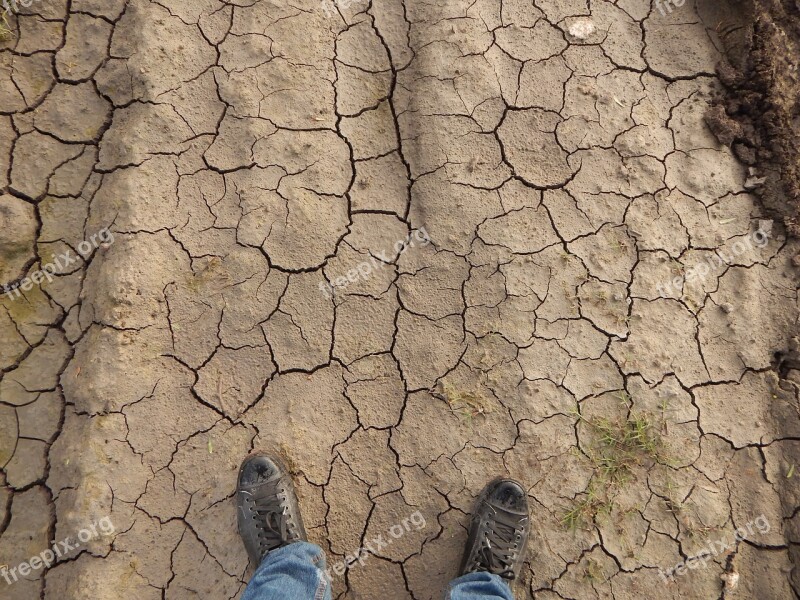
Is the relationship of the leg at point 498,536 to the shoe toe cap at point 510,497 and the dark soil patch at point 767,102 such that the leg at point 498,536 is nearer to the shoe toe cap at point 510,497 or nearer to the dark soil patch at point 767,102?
the shoe toe cap at point 510,497

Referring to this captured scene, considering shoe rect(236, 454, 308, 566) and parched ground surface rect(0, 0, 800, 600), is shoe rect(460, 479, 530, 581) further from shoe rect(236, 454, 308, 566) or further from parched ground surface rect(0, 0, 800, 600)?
shoe rect(236, 454, 308, 566)

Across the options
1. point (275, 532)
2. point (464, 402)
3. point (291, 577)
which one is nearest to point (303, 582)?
point (291, 577)

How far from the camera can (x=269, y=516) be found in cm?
200

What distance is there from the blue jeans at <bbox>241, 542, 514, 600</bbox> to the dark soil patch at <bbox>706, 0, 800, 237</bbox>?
83.6 inches

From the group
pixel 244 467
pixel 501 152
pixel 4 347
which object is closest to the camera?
pixel 244 467

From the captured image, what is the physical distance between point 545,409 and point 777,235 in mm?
1411

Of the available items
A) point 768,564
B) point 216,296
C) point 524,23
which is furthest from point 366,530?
point 524,23

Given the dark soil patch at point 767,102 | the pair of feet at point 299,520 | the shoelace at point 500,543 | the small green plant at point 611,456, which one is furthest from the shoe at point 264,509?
the dark soil patch at point 767,102

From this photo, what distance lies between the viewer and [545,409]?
215cm

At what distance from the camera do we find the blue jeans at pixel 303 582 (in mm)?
1828

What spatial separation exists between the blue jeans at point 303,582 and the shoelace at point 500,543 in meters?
0.05

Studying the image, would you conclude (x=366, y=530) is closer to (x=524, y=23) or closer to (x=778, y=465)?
(x=778, y=465)

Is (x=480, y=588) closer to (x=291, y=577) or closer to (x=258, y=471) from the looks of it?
(x=291, y=577)

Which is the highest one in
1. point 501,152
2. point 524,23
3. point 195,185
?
point 524,23
